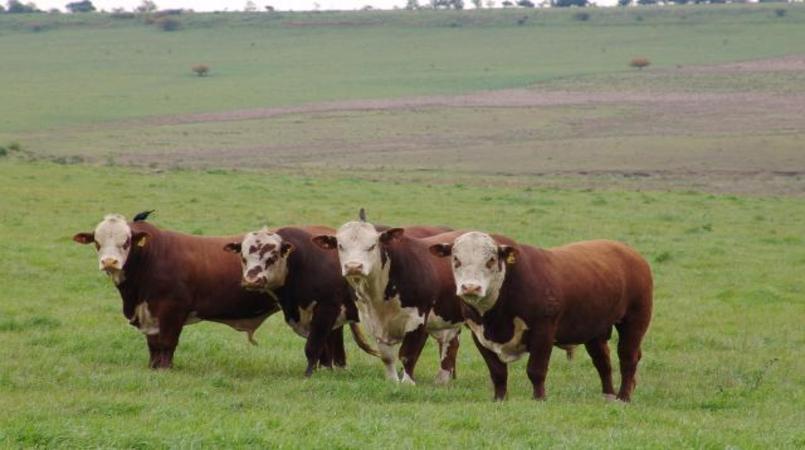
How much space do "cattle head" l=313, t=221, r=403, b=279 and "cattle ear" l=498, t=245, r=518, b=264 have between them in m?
1.33

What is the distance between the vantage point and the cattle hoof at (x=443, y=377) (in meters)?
12.4

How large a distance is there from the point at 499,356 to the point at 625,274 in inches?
60.6

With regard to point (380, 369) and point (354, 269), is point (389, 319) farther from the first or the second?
point (380, 369)

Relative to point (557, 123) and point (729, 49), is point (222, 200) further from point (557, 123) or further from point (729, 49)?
point (729, 49)

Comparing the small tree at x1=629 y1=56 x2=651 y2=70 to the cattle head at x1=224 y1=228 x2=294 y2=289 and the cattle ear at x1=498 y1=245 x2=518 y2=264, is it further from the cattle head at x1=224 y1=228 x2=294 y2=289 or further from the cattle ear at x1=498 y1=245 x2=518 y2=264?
the cattle ear at x1=498 y1=245 x2=518 y2=264

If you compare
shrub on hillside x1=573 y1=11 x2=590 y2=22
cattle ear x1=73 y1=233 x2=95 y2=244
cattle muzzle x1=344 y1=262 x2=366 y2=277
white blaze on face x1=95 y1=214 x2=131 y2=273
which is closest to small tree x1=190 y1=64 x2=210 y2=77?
shrub on hillside x1=573 y1=11 x2=590 y2=22

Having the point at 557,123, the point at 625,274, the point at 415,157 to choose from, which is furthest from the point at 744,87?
the point at 625,274

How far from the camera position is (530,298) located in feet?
35.1

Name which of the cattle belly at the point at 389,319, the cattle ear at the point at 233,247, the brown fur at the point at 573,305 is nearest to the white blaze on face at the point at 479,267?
the brown fur at the point at 573,305

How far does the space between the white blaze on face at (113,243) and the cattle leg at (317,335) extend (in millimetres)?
1804

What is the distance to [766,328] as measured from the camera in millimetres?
15922

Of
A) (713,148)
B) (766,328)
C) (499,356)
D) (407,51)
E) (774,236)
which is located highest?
(499,356)

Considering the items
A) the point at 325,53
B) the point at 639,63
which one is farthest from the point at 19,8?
the point at 639,63

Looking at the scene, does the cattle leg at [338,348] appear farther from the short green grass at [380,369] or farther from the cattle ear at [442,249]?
the cattle ear at [442,249]
